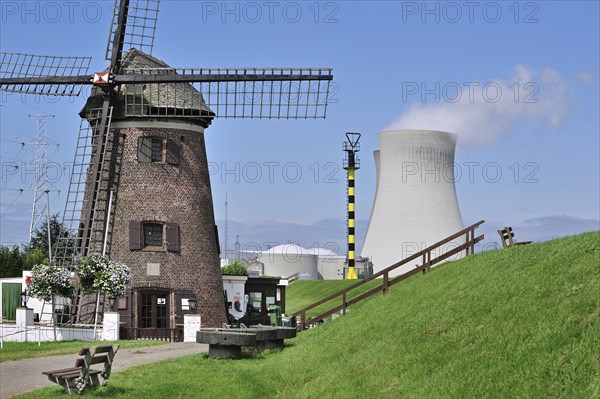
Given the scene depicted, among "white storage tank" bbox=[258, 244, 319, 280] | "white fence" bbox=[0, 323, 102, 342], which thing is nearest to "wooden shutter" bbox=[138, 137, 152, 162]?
"white fence" bbox=[0, 323, 102, 342]

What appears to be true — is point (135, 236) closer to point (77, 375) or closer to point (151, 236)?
point (151, 236)

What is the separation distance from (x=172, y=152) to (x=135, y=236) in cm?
381

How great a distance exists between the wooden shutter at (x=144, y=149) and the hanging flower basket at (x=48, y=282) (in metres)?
6.34

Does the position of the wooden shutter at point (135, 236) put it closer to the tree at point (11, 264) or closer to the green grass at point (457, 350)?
the green grass at point (457, 350)

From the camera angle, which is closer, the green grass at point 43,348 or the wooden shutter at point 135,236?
the green grass at point 43,348

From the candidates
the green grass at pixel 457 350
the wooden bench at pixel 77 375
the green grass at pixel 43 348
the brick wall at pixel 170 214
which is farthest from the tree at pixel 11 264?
the wooden bench at pixel 77 375

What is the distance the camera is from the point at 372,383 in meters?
16.4

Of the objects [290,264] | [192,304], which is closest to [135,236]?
[192,304]

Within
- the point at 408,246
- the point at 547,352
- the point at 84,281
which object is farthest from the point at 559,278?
the point at 408,246

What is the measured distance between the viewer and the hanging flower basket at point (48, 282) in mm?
33750

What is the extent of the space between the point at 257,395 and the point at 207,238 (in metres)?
21.7

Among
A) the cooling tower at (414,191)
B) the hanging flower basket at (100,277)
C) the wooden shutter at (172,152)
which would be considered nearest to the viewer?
the hanging flower basket at (100,277)

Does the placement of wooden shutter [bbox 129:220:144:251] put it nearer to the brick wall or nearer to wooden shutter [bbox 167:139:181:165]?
the brick wall

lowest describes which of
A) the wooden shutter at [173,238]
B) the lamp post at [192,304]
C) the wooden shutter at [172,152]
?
the lamp post at [192,304]
